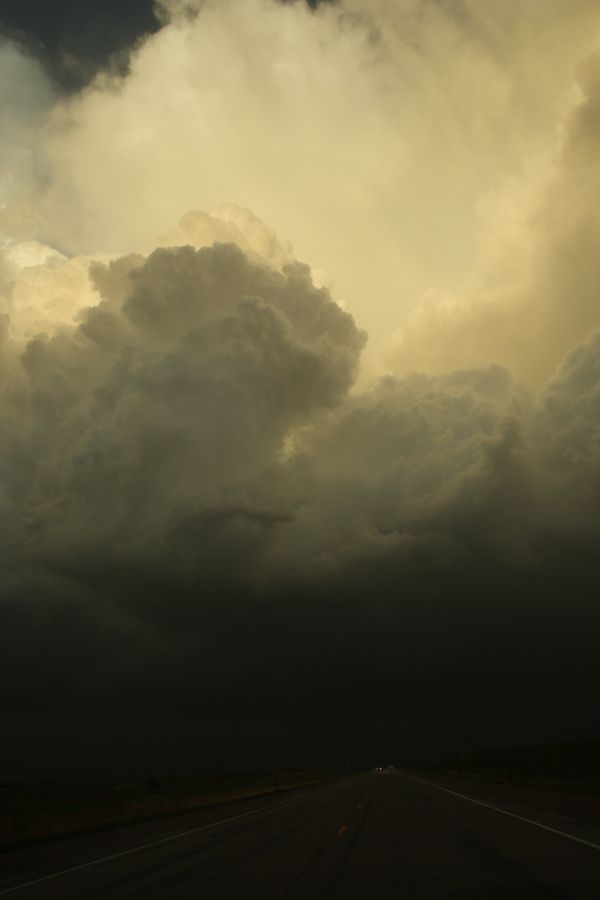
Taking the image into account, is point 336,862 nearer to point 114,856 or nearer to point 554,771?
point 114,856

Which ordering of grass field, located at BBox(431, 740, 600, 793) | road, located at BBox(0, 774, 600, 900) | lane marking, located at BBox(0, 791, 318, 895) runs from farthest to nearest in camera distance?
grass field, located at BBox(431, 740, 600, 793) → lane marking, located at BBox(0, 791, 318, 895) → road, located at BBox(0, 774, 600, 900)

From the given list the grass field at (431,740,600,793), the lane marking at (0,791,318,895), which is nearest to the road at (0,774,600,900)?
the lane marking at (0,791,318,895)

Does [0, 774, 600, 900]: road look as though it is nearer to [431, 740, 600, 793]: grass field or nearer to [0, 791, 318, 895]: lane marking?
[0, 791, 318, 895]: lane marking

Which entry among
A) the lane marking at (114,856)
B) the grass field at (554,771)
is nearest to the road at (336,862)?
the lane marking at (114,856)

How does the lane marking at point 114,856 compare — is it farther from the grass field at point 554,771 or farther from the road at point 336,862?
the grass field at point 554,771

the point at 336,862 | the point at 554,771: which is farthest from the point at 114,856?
the point at 554,771

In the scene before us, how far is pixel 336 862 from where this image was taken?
49.4 ft

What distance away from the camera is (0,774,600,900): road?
11.6 meters

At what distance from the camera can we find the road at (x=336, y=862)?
11633 millimetres

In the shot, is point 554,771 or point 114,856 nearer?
point 114,856

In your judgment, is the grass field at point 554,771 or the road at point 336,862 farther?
the grass field at point 554,771

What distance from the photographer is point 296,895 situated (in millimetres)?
11289

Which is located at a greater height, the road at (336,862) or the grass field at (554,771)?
the grass field at (554,771)

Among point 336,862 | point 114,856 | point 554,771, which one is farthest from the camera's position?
point 554,771
